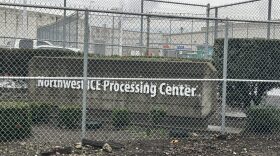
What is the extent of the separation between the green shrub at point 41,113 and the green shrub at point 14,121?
89 centimetres

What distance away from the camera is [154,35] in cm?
1606

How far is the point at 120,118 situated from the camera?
904 cm

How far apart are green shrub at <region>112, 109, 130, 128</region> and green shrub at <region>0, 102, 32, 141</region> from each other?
5.82 feet

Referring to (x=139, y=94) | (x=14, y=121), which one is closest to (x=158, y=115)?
(x=139, y=94)

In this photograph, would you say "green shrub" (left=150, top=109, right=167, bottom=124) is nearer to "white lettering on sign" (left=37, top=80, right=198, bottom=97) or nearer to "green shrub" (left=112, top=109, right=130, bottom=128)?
"white lettering on sign" (left=37, top=80, right=198, bottom=97)

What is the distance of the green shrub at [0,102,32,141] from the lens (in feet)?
24.7

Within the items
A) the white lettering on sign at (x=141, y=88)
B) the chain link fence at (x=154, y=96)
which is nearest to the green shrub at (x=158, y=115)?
the chain link fence at (x=154, y=96)

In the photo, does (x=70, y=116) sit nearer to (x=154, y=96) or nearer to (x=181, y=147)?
(x=154, y=96)

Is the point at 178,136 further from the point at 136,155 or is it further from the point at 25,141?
the point at 25,141

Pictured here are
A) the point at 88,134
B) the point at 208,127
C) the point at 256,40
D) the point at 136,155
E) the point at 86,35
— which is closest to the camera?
the point at 136,155

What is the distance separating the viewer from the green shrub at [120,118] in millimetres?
9016

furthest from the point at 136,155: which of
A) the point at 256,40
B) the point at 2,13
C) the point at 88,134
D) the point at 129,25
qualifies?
the point at 2,13

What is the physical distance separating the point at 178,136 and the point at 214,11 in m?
8.58

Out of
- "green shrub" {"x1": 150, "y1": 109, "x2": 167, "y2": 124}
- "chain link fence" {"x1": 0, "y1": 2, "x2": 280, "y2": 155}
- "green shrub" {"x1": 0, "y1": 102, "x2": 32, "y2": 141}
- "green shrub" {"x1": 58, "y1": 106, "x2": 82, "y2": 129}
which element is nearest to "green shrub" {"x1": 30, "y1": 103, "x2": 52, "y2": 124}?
"chain link fence" {"x1": 0, "y1": 2, "x2": 280, "y2": 155}
